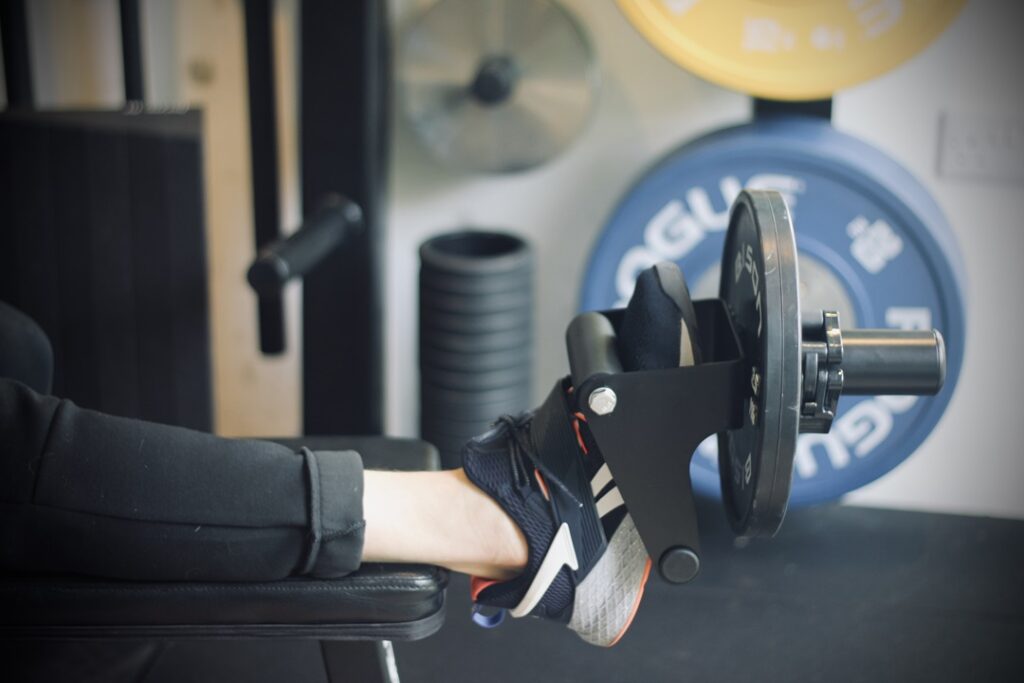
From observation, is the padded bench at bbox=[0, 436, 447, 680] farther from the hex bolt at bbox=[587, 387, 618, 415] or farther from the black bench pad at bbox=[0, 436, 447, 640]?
the hex bolt at bbox=[587, 387, 618, 415]

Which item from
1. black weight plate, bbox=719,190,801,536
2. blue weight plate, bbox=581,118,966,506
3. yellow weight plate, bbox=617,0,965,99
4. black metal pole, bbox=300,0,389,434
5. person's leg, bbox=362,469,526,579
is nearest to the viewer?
black weight plate, bbox=719,190,801,536

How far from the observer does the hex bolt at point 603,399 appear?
3.37 feet

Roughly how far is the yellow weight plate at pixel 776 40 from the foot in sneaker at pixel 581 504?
558 millimetres

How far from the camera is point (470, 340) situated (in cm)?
179

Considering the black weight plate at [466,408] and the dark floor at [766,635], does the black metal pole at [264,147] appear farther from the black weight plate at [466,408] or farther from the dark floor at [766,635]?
the dark floor at [766,635]

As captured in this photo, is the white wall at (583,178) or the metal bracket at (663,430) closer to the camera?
the metal bracket at (663,430)

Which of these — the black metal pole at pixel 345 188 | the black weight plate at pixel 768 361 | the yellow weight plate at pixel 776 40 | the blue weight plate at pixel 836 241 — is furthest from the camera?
the black metal pole at pixel 345 188

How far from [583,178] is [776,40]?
47 cm

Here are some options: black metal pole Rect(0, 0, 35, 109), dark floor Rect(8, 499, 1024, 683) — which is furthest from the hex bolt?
black metal pole Rect(0, 0, 35, 109)

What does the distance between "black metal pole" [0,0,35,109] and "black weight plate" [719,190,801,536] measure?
3.80 ft

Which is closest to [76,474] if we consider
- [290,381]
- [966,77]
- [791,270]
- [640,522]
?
[640,522]

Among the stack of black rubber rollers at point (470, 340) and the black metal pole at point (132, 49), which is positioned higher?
the black metal pole at point (132, 49)

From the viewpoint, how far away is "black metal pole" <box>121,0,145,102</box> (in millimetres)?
1724

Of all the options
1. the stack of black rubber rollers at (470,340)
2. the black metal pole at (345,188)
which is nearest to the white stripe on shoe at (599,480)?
the stack of black rubber rollers at (470,340)
